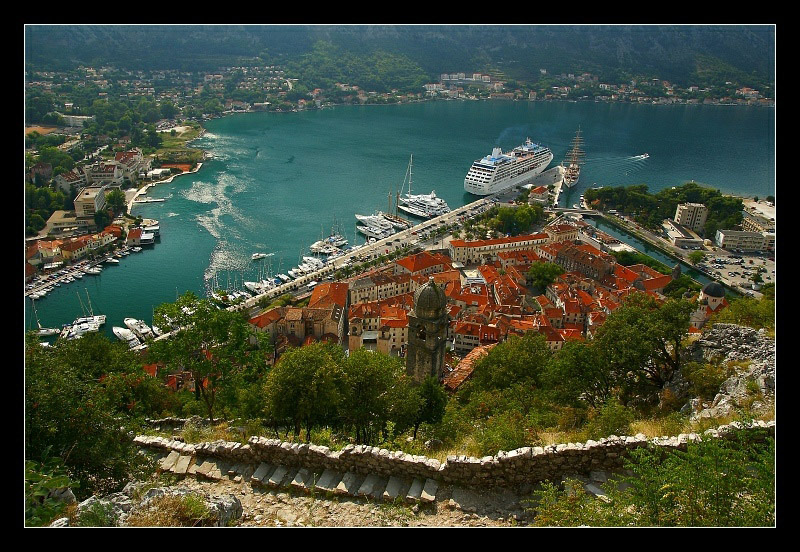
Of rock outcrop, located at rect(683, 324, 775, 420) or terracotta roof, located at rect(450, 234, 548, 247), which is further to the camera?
terracotta roof, located at rect(450, 234, 548, 247)

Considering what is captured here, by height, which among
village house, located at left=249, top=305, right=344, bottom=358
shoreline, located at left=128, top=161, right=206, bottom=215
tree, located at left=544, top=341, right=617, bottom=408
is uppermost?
tree, located at left=544, top=341, right=617, bottom=408

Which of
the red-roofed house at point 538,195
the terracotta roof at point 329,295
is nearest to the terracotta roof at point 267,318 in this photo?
the terracotta roof at point 329,295

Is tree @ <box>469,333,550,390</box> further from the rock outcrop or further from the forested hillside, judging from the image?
the forested hillside

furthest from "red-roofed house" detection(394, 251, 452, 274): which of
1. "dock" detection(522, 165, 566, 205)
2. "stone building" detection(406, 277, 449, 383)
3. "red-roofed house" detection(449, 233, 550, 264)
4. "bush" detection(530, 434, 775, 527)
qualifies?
"bush" detection(530, 434, 775, 527)

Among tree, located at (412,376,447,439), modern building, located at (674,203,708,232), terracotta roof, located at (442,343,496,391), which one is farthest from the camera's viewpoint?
modern building, located at (674,203,708,232)

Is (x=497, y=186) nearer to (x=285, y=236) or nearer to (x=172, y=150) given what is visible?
(x=285, y=236)

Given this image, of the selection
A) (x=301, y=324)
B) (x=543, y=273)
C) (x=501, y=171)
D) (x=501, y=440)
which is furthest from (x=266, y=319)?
(x=501, y=171)

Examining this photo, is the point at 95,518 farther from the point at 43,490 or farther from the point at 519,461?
the point at 519,461
